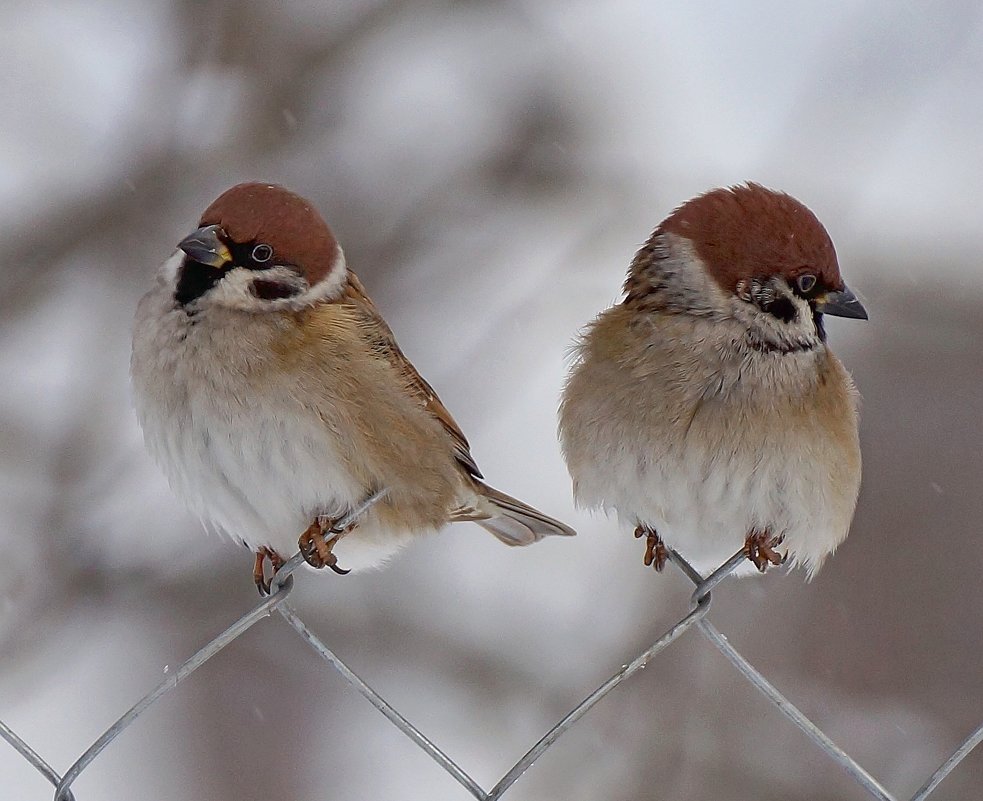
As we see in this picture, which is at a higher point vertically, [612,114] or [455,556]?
[612,114]

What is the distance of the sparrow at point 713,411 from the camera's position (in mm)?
2275

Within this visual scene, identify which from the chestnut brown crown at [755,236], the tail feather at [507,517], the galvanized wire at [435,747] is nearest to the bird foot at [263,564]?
the tail feather at [507,517]

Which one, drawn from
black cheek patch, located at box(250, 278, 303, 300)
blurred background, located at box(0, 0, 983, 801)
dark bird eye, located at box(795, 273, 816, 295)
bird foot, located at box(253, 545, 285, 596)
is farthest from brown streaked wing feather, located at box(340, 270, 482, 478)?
blurred background, located at box(0, 0, 983, 801)

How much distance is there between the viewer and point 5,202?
4777 mm

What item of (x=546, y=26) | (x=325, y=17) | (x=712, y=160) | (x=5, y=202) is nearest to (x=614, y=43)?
(x=546, y=26)

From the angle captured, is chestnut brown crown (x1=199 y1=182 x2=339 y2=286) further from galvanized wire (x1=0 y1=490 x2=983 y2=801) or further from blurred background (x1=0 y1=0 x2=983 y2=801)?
blurred background (x1=0 y1=0 x2=983 y2=801)

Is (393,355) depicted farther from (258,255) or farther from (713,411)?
(713,411)

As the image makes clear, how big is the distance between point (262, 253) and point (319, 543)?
46cm

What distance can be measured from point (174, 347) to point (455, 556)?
9.12 ft

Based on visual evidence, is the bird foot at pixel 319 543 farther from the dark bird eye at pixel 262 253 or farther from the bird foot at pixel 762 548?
the bird foot at pixel 762 548

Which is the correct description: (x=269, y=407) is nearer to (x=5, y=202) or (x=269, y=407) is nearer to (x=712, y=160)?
(x=5, y=202)

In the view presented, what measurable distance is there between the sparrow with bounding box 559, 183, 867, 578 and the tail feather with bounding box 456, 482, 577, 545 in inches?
4.2

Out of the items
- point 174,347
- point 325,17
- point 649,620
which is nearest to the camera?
point 174,347

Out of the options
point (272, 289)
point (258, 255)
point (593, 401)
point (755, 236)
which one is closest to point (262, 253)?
point (258, 255)
